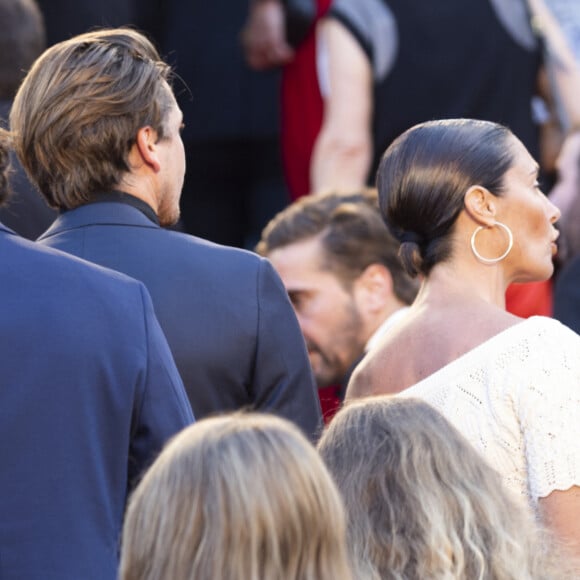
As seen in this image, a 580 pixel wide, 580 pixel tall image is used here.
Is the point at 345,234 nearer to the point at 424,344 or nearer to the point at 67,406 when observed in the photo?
the point at 424,344

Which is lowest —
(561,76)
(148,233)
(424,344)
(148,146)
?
(561,76)

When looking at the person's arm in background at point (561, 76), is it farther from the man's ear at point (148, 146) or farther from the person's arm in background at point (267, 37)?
the man's ear at point (148, 146)

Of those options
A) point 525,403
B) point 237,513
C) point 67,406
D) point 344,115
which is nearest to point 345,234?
point 344,115

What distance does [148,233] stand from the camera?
8.52 feet

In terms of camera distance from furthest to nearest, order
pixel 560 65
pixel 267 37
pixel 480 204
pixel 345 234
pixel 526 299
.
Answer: pixel 267 37, pixel 560 65, pixel 526 299, pixel 345 234, pixel 480 204

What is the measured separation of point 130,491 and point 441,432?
1.76 ft

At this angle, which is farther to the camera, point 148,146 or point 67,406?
point 148,146

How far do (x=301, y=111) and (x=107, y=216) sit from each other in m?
2.91

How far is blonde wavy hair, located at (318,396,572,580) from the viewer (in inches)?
75.4

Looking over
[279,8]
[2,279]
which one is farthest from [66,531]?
[279,8]

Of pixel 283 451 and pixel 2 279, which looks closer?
pixel 283 451

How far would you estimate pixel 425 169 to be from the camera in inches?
105

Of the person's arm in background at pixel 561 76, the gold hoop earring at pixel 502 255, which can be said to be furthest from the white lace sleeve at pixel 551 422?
the person's arm in background at pixel 561 76

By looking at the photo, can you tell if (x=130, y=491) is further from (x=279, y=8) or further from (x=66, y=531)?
(x=279, y=8)
